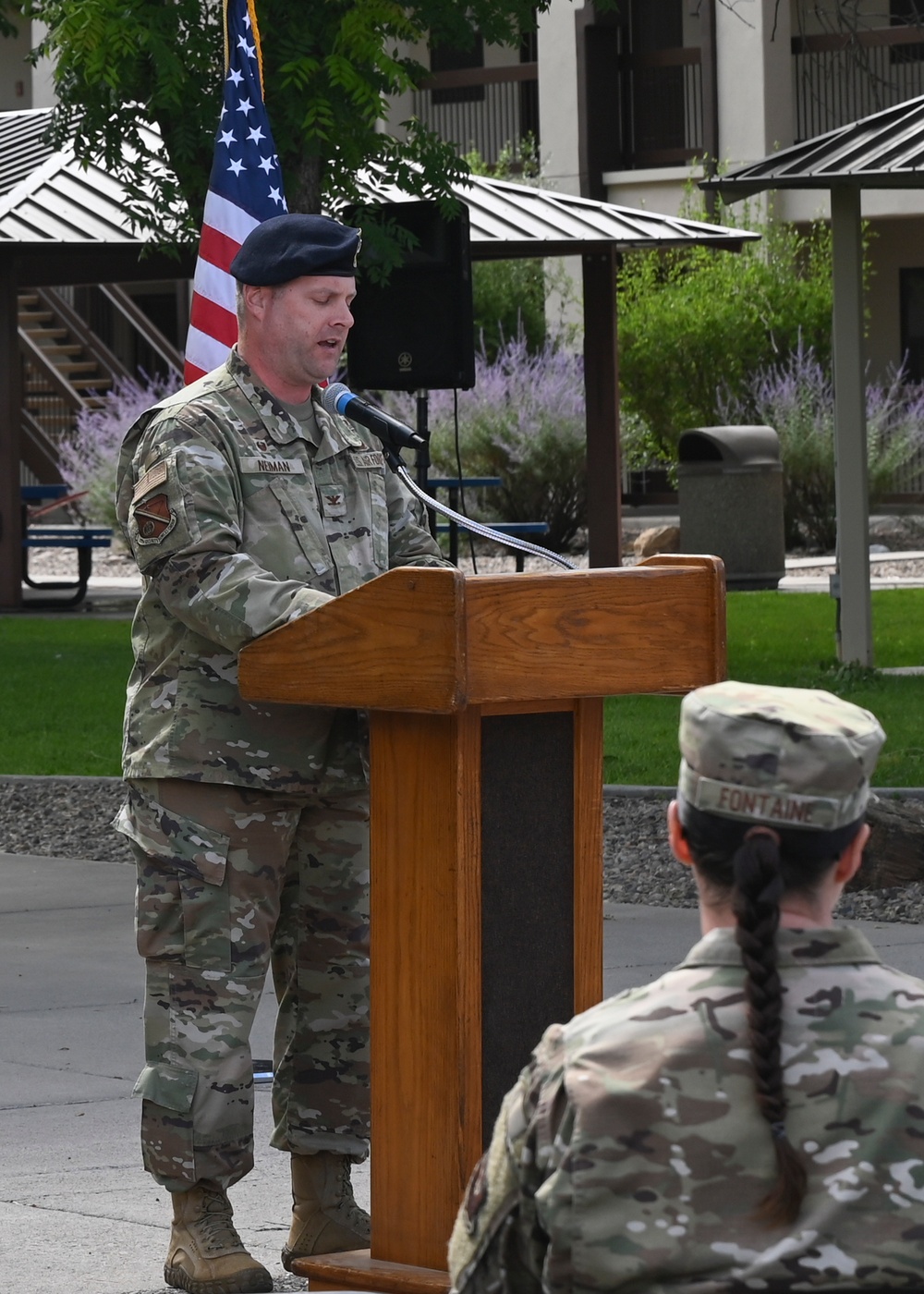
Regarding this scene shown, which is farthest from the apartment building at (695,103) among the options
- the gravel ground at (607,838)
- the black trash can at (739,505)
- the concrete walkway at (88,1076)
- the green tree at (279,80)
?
the concrete walkway at (88,1076)

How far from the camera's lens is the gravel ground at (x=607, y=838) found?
8617mm

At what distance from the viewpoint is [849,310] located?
14.1 metres

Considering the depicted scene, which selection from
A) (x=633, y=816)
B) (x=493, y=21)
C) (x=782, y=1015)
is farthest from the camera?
(x=493, y=21)

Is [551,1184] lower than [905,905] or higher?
higher

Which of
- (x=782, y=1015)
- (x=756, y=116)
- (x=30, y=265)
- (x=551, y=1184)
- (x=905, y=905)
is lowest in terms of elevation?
(x=905, y=905)

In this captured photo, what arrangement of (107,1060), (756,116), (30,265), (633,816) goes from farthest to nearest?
(756,116) → (30,265) → (633,816) → (107,1060)

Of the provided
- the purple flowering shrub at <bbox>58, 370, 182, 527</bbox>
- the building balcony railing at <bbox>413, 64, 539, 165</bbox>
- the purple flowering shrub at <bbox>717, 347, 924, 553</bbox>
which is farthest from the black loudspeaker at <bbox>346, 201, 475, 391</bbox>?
the building balcony railing at <bbox>413, 64, 539, 165</bbox>

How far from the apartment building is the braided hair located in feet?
94.6

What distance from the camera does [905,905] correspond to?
8.46m

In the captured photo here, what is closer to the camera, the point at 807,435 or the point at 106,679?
the point at 106,679

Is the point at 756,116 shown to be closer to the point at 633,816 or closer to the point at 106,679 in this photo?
the point at 106,679

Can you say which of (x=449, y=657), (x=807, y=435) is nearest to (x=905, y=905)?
(x=449, y=657)

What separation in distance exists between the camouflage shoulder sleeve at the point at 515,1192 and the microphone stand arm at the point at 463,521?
4.87 ft

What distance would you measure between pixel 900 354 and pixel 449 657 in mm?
30156
